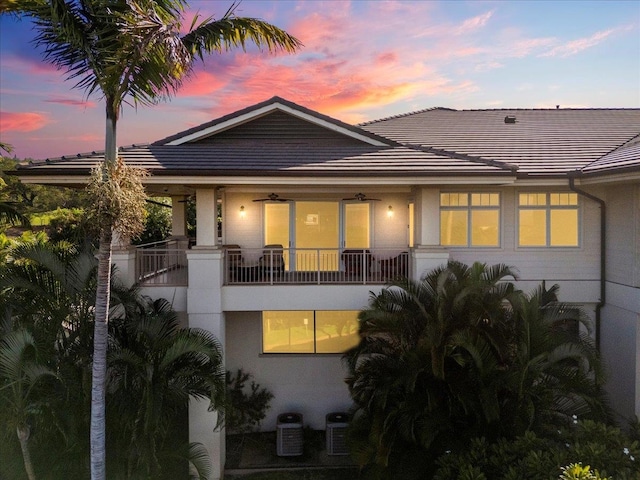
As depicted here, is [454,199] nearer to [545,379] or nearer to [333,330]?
[333,330]

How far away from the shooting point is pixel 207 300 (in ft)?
31.2

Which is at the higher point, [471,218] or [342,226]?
[471,218]

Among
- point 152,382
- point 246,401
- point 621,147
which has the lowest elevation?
point 246,401

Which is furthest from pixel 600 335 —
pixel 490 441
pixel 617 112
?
pixel 617 112

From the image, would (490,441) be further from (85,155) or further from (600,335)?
(85,155)

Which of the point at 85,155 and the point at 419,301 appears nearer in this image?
the point at 419,301

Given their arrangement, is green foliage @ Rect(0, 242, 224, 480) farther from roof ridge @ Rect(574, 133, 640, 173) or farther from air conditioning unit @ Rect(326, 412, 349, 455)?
roof ridge @ Rect(574, 133, 640, 173)

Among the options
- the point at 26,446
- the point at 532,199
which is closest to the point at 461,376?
the point at 532,199

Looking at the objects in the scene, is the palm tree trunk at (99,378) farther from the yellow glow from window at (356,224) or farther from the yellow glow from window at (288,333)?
the yellow glow from window at (356,224)

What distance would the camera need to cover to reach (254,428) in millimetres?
11758

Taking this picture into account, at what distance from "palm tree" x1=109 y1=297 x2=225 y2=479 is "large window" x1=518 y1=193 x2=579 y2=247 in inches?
327

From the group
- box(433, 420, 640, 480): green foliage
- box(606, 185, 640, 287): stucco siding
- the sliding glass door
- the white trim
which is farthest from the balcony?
box(606, 185, 640, 287): stucco siding

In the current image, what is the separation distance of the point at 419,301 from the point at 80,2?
7.40m

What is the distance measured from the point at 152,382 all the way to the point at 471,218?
27.4ft
